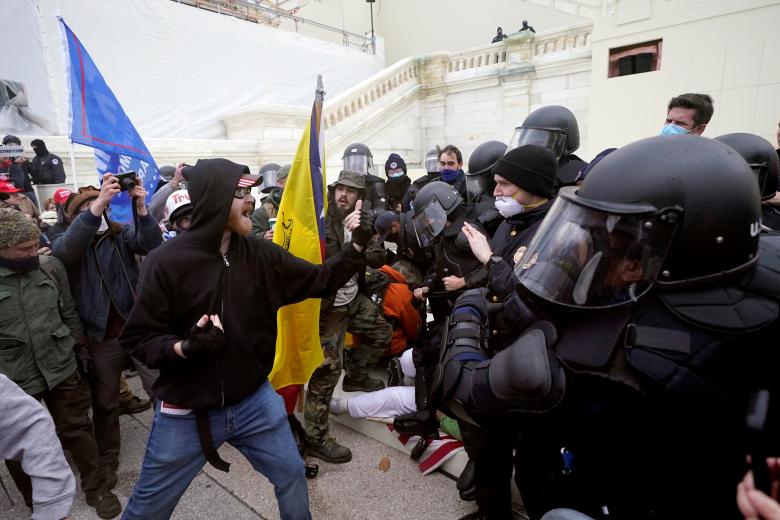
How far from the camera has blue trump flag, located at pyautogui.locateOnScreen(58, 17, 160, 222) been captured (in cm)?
359

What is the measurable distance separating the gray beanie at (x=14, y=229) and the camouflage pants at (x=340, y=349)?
70.1 inches

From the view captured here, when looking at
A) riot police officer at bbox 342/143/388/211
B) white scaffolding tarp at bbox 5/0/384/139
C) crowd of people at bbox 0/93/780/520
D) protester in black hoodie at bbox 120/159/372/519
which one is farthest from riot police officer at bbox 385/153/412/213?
white scaffolding tarp at bbox 5/0/384/139

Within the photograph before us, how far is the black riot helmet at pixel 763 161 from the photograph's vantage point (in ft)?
9.35

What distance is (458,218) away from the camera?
3.54m

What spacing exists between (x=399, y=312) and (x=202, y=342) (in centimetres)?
227

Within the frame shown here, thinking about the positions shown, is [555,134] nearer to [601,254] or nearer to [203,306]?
[601,254]

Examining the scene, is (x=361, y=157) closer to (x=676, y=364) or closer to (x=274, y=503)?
(x=274, y=503)

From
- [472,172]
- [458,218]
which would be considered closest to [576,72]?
[472,172]

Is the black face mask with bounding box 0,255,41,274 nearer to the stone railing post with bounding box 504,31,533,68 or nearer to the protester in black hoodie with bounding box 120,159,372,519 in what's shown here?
the protester in black hoodie with bounding box 120,159,372,519

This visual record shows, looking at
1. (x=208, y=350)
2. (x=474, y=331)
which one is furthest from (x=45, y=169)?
(x=474, y=331)

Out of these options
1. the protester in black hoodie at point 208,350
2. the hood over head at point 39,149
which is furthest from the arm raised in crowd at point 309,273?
the hood over head at point 39,149

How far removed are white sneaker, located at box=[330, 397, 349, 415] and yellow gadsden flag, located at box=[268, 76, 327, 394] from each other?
0.73 metres

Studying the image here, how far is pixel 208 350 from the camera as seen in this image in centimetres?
178

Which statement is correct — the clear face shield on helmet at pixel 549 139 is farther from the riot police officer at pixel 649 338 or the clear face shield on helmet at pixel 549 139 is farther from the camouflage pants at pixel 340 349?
the riot police officer at pixel 649 338
